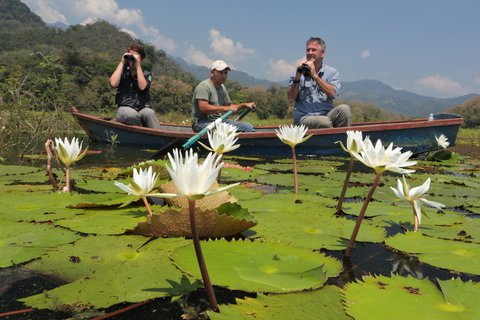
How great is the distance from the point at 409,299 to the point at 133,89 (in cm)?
561

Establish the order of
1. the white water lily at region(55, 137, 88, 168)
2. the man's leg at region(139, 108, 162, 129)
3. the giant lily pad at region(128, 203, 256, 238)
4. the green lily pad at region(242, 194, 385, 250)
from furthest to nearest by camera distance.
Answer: the man's leg at region(139, 108, 162, 129) → the white water lily at region(55, 137, 88, 168) → the green lily pad at region(242, 194, 385, 250) → the giant lily pad at region(128, 203, 256, 238)

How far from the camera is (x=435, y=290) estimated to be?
105 cm

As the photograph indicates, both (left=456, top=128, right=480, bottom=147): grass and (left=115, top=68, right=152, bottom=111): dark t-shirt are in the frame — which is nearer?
(left=115, top=68, right=152, bottom=111): dark t-shirt

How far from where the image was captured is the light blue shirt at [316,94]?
17.7 feet

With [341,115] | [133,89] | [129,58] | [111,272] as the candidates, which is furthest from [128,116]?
[111,272]

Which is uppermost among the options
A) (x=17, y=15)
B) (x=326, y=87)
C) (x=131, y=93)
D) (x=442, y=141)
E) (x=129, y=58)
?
(x=17, y=15)

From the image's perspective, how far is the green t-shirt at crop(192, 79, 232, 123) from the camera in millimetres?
4988

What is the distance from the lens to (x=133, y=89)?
5.98 meters

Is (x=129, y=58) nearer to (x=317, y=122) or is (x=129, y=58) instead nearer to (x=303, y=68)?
(x=303, y=68)

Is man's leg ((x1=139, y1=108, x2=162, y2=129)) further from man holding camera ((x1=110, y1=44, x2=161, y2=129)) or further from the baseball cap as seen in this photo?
the baseball cap

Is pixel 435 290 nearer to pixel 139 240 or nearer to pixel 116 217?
pixel 139 240

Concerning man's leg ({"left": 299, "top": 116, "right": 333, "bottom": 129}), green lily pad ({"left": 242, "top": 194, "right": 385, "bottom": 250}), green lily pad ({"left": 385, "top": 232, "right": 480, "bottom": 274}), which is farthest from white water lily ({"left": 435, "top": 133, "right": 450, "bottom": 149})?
green lily pad ({"left": 385, "top": 232, "right": 480, "bottom": 274})

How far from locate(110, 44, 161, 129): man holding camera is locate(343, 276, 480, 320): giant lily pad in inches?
204

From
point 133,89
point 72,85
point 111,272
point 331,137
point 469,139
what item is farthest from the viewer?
point 72,85
